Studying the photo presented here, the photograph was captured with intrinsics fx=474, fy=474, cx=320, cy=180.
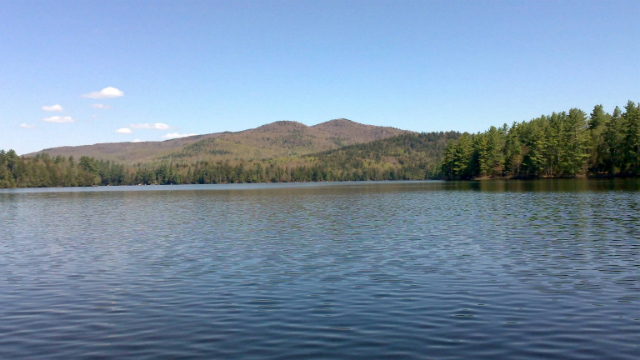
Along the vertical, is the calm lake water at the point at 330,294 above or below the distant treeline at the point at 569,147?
below

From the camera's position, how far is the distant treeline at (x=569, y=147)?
464 ft

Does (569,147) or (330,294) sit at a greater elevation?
(569,147)

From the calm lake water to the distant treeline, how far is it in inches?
4893

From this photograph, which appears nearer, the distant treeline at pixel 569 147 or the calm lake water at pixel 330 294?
the calm lake water at pixel 330 294

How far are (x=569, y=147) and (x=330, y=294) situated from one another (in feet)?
516

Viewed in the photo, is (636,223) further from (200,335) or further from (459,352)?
(200,335)

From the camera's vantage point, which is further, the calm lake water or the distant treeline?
the distant treeline

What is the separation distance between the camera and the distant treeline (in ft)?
464

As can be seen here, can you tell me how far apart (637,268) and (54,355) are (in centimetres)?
2320

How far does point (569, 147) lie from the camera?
153 metres

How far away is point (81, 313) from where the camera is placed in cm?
1652

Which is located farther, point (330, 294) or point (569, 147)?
point (569, 147)

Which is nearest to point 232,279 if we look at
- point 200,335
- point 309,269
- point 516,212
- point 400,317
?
point 309,269

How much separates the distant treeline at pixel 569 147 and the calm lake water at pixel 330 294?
124m
